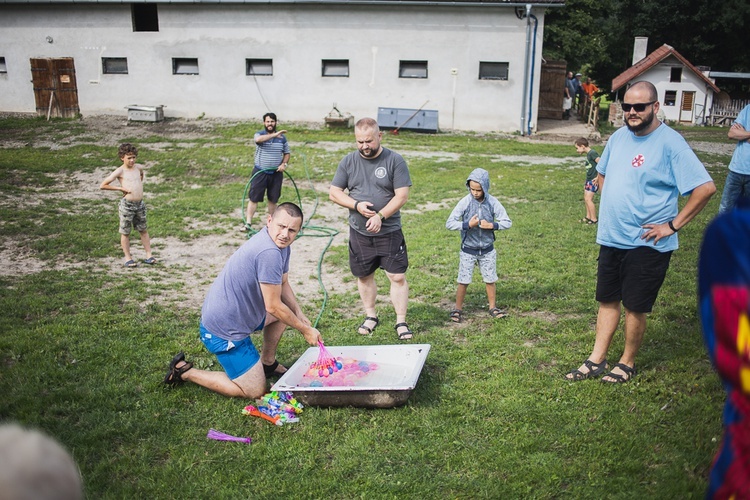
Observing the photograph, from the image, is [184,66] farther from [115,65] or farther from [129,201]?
[129,201]

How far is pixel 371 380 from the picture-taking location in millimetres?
5156

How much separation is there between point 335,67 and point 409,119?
3.22m

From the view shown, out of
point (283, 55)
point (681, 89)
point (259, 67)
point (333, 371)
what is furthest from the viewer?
point (681, 89)

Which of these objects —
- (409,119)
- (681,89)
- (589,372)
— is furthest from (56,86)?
(681,89)

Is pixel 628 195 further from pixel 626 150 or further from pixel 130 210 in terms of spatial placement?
pixel 130 210

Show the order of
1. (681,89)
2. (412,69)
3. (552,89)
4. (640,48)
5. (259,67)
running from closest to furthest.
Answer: (412,69), (259,67), (552,89), (681,89), (640,48)

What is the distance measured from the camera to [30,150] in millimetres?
17234

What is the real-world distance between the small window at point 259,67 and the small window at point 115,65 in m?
4.37

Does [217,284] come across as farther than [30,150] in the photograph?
No

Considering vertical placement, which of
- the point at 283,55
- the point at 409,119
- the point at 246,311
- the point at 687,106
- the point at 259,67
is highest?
the point at 283,55

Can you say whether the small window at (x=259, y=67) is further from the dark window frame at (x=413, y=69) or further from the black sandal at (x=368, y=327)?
the black sandal at (x=368, y=327)

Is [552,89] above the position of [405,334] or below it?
above

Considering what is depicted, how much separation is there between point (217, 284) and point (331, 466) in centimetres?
174

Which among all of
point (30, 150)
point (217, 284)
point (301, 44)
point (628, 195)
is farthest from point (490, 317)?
point (301, 44)
